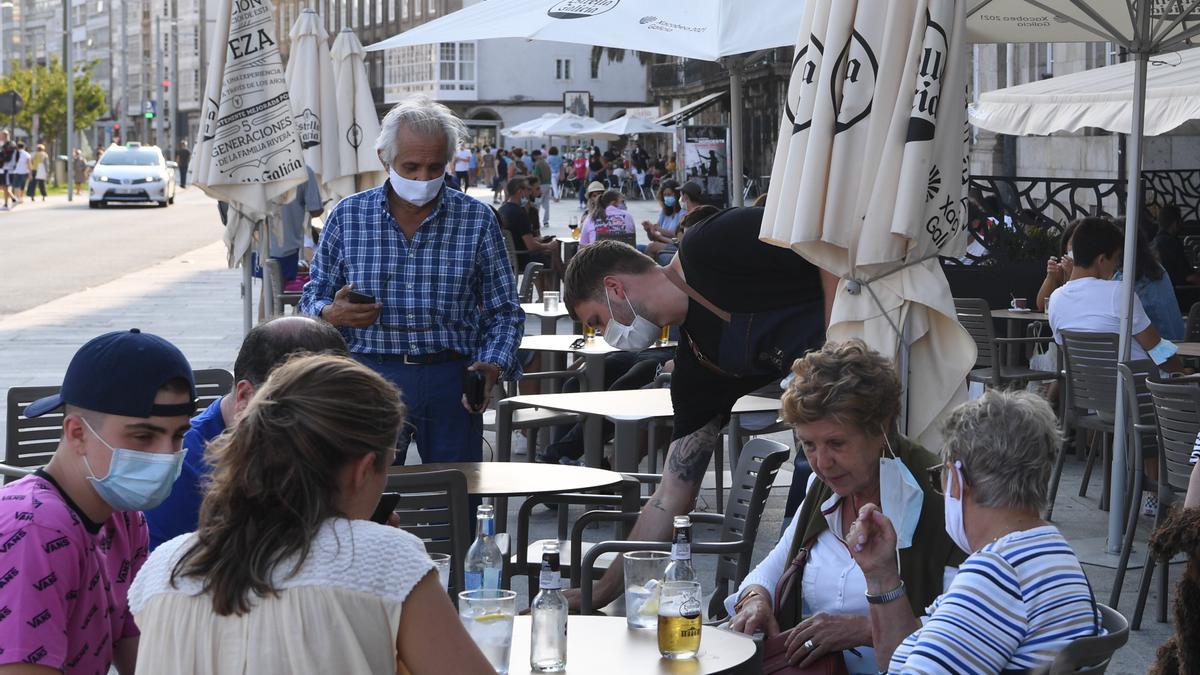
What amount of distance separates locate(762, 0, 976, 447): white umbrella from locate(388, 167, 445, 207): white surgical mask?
4.92 feet

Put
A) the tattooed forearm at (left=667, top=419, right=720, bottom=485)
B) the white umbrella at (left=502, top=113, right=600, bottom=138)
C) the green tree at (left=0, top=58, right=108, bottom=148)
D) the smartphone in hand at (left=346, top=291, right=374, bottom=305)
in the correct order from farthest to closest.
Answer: the green tree at (left=0, top=58, right=108, bottom=148)
the white umbrella at (left=502, top=113, right=600, bottom=138)
the smartphone in hand at (left=346, top=291, right=374, bottom=305)
the tattooed forearm at (left=667, top=419, right=720, bottom=485)

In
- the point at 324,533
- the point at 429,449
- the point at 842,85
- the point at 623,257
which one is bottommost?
the point at 429,449

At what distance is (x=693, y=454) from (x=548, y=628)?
2.13m

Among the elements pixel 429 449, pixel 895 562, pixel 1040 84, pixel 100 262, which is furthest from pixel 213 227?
pixel 895 562

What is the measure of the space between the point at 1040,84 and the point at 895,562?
38.4ft

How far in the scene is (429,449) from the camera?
6086mm

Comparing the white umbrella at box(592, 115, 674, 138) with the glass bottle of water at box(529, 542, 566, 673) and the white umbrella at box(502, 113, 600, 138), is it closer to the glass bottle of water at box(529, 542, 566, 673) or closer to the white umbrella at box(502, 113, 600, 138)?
the white umbrella at box(502, 113, 600, 138)

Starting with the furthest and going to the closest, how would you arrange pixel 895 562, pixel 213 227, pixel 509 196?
pixel 213 227 < pixel 509 196 < pixel 895 562

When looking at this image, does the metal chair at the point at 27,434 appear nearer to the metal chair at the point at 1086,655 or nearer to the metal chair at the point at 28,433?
the metal chair at the point at 28,433

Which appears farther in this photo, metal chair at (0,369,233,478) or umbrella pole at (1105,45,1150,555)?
umbrella pole at (1105,45,1150,555)

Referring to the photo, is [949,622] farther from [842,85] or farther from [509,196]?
[509,196]

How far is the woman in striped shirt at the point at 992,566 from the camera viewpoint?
3.09 metres

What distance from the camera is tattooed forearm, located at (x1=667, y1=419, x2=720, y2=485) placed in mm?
5574

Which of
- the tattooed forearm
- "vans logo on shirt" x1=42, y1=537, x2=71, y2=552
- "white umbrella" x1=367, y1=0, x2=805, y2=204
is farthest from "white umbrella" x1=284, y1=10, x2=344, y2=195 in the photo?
"vans logo on shirt" x1=42, y1=537, x2=71, y2=552
